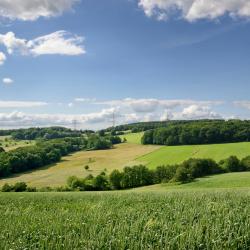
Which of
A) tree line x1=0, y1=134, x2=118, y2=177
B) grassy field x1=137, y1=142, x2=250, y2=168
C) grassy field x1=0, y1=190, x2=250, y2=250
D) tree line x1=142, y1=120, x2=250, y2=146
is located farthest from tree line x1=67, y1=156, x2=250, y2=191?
grassy field x1=0, y1=190, x2=250, y2=250

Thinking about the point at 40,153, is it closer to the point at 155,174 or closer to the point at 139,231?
the point at 155,174

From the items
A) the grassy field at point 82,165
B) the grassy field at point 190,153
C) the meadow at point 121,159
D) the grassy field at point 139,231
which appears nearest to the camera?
the grassy field at point 139,231

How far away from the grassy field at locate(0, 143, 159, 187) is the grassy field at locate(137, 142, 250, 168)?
5818 millimetres

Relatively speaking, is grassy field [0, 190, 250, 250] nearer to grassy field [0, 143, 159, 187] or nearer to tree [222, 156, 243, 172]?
grassy field [0, 143, 159, 187]

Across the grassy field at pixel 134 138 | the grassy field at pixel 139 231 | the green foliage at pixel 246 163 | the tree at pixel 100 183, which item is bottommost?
the tree at pixel 100 183

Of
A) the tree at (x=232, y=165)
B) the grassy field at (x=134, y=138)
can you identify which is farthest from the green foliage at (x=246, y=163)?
Answer: the grassy field at (x=134, y=138)

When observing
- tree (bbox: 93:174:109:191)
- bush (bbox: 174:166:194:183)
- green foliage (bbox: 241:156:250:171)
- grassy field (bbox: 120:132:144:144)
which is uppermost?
grassy field (bbox: 120:132:144:144)

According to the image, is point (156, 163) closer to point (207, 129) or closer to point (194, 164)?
point (194, 164)

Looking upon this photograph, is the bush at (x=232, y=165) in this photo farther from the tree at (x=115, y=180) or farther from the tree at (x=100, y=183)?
the tree at (x=100, y=183)

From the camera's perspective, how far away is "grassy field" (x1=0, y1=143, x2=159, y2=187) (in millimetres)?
105812

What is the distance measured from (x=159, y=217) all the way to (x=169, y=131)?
450ft

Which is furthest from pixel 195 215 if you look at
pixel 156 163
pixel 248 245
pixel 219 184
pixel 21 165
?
pixel 21 165

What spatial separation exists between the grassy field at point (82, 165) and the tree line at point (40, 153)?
13.4 feet

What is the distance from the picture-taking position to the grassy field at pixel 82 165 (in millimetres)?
105812
